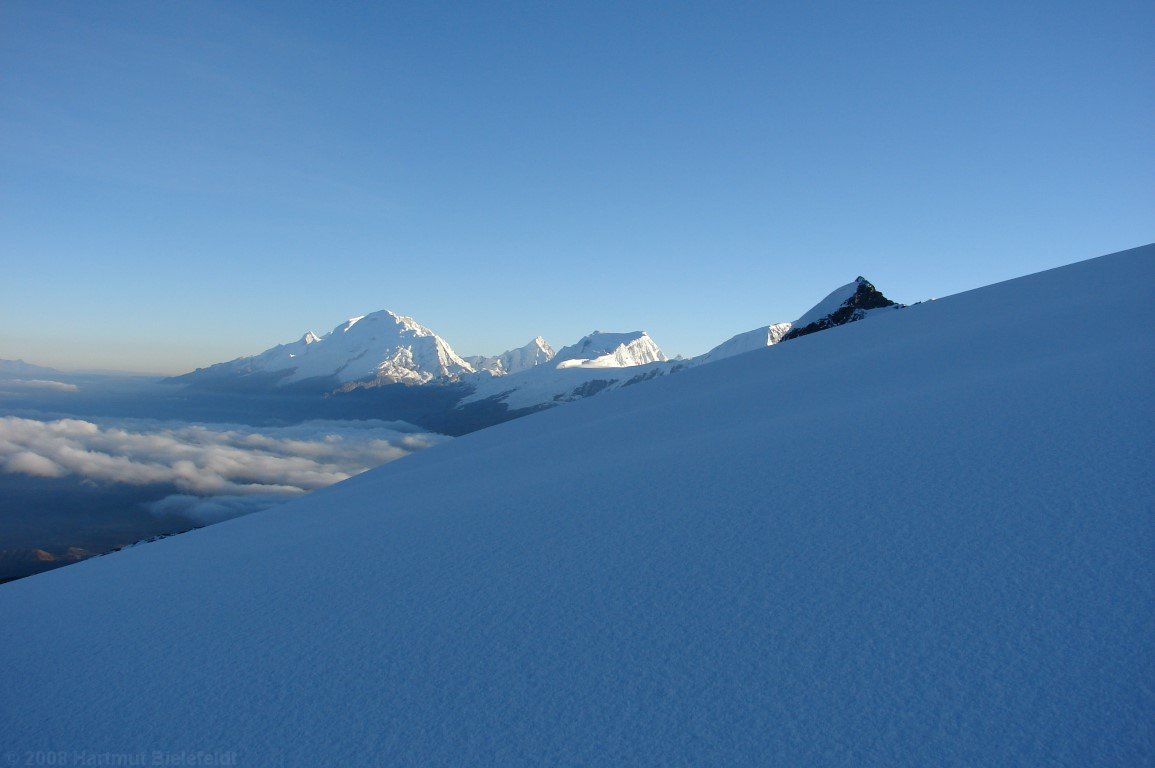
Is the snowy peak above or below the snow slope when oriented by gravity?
above

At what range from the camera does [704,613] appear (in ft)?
11.7

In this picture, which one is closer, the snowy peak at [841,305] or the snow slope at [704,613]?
the snow slope at [704,613]

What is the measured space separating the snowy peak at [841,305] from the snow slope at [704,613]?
29.3 metres

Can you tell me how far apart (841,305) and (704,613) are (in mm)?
38918

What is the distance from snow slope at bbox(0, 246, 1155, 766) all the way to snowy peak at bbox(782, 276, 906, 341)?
2929 cm

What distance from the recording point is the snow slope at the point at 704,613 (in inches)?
105

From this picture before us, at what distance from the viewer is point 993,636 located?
292 centimetres

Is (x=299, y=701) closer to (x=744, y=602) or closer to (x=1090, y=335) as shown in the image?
(x=744, y=602)

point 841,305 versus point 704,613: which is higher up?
point 841,305

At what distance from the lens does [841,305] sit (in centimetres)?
3806

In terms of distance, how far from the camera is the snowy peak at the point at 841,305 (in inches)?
1398

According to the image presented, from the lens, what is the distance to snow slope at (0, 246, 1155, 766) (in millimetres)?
2672

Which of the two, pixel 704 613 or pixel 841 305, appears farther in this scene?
pixel 841 305

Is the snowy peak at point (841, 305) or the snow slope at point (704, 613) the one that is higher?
the snowy peak at point (841, 305)
